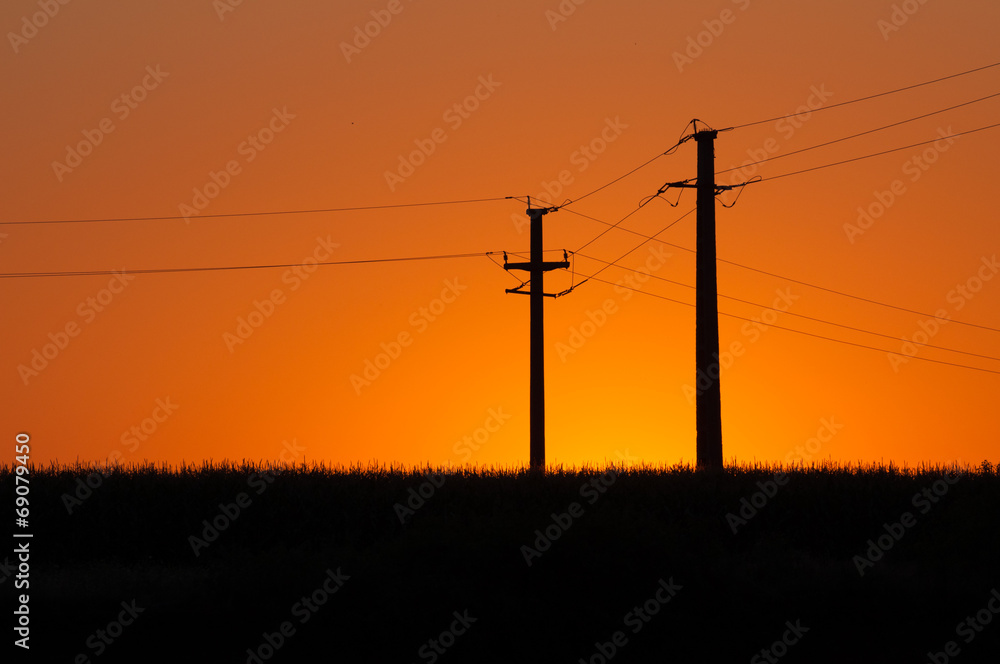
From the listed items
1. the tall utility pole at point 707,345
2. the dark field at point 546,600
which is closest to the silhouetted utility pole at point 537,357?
the tall utility pole at point 707,345

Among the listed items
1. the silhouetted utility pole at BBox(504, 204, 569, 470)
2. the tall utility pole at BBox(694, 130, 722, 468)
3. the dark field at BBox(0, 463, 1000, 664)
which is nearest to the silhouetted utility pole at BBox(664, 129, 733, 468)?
the tall utility pole at BBox(694, 130, 722, 468)

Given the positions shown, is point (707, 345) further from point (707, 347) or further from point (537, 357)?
point (537, 357)

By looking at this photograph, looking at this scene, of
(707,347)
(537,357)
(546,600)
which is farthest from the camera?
(537,357)

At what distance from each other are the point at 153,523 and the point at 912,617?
1989 centimetres

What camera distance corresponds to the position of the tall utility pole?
2869 centimetres

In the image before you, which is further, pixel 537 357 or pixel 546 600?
pixel 537 357

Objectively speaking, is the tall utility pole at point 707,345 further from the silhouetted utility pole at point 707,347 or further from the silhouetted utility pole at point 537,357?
the silhouetted utility pole at point 537,357

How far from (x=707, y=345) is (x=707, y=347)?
0.05 metres

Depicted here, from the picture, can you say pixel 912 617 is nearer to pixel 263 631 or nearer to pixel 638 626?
pixel 638 626

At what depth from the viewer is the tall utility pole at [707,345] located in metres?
28.7

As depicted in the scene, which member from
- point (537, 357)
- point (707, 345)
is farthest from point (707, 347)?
point (537, 357)

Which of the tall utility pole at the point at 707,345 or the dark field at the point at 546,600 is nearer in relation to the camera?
the dark field at the point at 546,600

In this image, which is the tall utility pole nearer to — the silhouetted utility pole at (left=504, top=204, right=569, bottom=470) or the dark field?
the dark field

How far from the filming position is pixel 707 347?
94.3 ft
